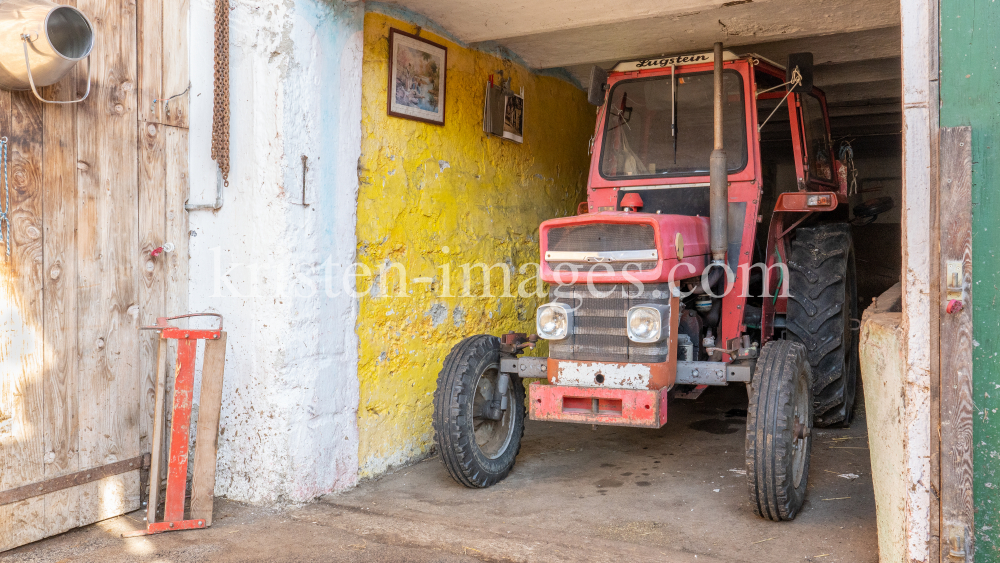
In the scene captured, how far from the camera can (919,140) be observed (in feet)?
7.41

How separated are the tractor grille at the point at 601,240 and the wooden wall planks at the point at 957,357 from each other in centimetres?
129

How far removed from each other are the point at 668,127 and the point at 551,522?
2278mm

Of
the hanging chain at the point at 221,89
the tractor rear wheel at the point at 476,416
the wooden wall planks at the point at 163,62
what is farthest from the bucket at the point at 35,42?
the tractor rear wheel at the point at 476,416

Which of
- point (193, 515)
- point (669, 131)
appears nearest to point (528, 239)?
point (669, 131)

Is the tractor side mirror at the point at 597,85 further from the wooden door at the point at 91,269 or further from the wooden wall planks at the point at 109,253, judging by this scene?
the wooden wall planks at the point at 109,253

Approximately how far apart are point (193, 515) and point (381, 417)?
1.05 meters

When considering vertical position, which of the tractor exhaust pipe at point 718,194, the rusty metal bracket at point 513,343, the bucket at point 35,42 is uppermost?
the bucket at point 35,42

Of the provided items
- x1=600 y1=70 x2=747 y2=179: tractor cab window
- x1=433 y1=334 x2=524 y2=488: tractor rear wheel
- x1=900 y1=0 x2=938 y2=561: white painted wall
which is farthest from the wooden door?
x1=900 y1=0 x2=938 y2=561: white painted wall

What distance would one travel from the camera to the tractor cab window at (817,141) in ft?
15.4

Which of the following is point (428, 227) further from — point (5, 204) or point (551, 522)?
point (5, 204)

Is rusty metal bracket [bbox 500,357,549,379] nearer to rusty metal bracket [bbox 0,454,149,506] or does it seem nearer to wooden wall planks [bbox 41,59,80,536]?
rusty metal bracket [bbox 0,454,149,506]

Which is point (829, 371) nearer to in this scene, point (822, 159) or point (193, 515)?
point (822, 159)

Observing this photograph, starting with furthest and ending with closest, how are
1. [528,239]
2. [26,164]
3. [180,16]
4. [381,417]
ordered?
[528,239]
[381,417]
[180,16]
[26,164]

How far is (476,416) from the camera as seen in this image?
12.3 feet
